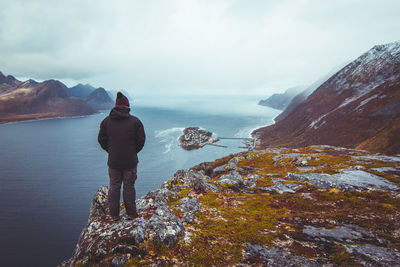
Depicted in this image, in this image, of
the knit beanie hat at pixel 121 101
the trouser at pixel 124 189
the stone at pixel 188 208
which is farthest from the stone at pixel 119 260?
the knit beanie hat at pixel 121 101

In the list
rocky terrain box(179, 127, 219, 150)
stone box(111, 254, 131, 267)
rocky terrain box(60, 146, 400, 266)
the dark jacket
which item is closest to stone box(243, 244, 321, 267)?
rocky terrain box(60, 146, 400, 266)

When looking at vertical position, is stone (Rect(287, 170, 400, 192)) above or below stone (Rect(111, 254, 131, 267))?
below

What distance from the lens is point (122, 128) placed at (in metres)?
8.20

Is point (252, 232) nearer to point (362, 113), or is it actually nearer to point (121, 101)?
point (121, 101)

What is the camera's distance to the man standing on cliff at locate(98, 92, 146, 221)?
27.0ft

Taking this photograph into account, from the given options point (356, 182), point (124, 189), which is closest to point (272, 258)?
point (124, 189)

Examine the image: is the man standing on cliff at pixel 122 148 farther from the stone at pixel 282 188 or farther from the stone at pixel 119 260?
the stone at pixel 282 188

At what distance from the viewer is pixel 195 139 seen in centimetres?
17575

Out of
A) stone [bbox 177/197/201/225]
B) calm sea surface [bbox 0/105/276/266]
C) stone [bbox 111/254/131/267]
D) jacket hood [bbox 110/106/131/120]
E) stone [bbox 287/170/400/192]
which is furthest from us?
calm sea surface [bbox 0/105/276/266]

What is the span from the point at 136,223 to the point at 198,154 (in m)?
135

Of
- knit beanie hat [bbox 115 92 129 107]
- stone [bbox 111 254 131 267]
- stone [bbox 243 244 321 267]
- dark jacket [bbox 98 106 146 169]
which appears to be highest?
knit beanie hat [bbox 115 92 129 107]

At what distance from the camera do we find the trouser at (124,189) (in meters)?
8.37

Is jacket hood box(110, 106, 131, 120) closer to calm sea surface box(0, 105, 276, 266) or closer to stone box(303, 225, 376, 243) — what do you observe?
stone box(303, 225, 376, 243)

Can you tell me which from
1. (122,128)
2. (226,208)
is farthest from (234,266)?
(122,128)
